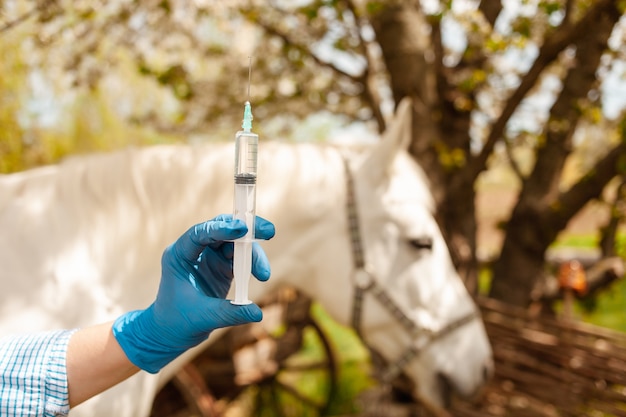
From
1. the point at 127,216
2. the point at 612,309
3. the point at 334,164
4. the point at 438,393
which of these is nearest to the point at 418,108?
the point at 334,164

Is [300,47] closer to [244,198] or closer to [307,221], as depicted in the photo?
[307,221]

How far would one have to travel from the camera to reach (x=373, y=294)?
1.98 m

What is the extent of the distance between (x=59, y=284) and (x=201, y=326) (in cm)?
70

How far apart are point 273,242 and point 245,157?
880mm

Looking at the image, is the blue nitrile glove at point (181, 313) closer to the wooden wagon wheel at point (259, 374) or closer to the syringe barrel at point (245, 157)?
the syringe barrel at point (245, 157)

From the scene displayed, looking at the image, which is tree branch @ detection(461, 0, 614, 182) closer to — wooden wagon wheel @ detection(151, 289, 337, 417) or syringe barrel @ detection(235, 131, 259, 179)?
wooden wagon wheel @ detection(151, 289, 337, 417)

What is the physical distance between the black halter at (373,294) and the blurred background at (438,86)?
0.41 m

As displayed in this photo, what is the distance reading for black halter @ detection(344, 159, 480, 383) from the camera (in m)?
1.96

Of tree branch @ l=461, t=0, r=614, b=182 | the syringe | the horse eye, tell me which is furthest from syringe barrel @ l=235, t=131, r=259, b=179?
tree branch @ l=461, t=0, r=614, b=182

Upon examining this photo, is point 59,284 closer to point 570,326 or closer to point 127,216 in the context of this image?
point 127,216

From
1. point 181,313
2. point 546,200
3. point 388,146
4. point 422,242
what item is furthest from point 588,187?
point 181,313

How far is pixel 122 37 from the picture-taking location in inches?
136

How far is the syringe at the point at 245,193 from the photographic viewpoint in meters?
1.07

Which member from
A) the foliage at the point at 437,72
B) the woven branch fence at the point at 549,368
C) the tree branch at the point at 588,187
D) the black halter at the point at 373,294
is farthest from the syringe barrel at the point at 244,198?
the tree branch at the point at 588,187
